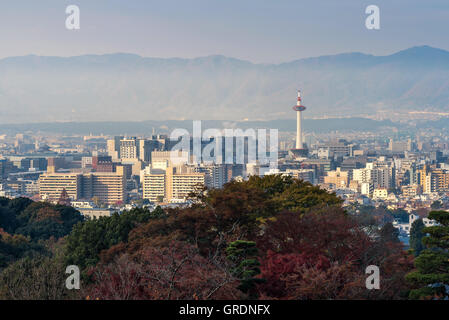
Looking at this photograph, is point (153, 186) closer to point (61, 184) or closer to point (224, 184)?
point (61, 184)

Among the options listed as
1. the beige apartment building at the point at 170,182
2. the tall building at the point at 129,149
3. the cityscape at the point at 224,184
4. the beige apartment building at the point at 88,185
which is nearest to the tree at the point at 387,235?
the cityscape at the point at 224,184

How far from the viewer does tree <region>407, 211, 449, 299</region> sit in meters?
7.54

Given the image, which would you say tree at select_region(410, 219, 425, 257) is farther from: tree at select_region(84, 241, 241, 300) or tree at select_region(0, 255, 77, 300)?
tree at select_region(84, 241, 241, 300)

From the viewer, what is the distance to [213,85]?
11156 centimetres

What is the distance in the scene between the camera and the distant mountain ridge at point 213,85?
3585 inches

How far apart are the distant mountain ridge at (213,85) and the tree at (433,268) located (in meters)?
80.5

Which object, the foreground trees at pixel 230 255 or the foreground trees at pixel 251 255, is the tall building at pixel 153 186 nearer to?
the foreground trees at pixel 230 255

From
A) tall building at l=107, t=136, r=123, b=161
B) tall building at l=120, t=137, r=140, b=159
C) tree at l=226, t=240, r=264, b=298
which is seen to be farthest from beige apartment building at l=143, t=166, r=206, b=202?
tree at l=226, t=240, r=264, b=298

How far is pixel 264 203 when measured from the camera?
34.7 feet

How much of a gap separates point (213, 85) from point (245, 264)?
105 metres

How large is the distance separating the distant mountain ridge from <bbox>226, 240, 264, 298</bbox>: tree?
262ft

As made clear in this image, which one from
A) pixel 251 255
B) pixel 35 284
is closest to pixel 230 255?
pixel 251 255
